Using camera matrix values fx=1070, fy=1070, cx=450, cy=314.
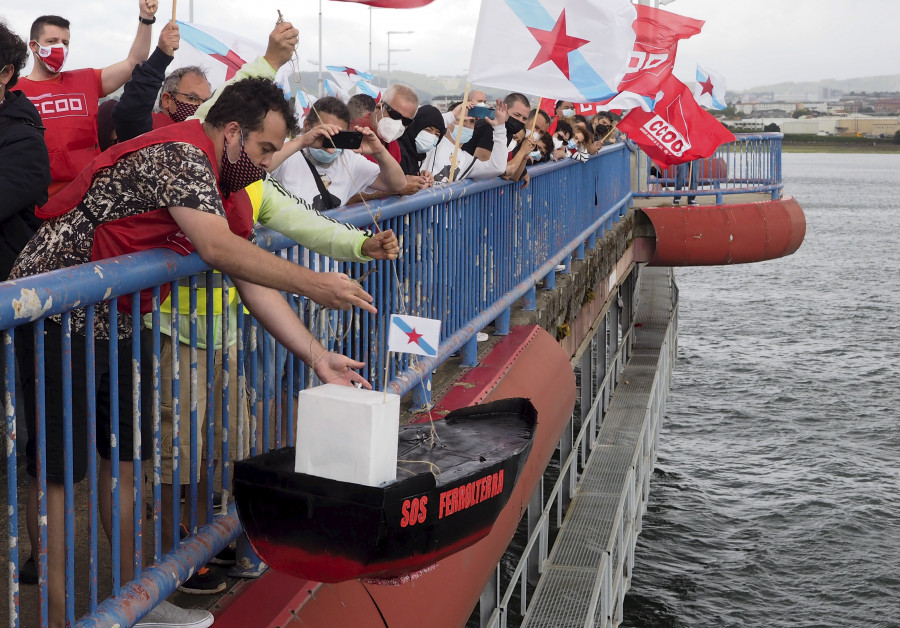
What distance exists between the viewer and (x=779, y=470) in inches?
928

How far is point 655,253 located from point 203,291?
16.6 meters

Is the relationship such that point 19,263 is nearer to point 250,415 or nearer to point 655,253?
point 250,415

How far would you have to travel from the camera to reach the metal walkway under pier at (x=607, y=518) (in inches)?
376

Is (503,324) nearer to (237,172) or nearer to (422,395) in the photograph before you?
(422,395)

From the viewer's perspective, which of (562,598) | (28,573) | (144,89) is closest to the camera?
(28,573)

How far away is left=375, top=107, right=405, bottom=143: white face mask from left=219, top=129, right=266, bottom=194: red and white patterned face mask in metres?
3.43

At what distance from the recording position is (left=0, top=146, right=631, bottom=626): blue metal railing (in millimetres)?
2518

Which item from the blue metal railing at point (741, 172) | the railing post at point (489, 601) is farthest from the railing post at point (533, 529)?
the blue metal railing at point (741, 172)

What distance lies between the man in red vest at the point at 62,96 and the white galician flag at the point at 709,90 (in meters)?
21.4

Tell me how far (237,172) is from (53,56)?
8.18ft

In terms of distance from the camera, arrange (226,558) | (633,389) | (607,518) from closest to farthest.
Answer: (226,558) < (607,518) < (633,389)

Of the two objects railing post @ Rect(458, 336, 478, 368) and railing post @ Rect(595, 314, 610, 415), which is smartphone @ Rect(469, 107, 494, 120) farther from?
railing post @ Rect(595, 314, 610, 415)

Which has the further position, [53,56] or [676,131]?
[676,131]

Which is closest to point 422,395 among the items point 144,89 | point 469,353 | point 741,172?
point 469,353
